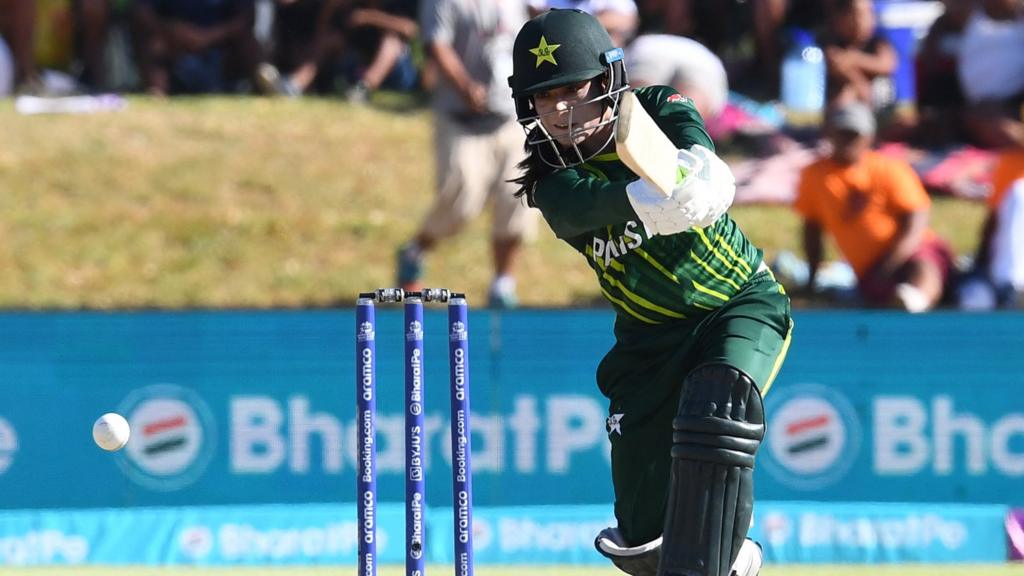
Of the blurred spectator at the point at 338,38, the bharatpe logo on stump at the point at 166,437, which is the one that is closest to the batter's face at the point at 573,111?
the bharatpe logo on stump at the point at 166,437

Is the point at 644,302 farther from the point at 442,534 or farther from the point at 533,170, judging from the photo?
the point at 442,534

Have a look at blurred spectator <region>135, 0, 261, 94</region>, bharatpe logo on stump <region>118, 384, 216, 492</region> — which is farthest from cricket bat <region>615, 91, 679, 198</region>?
blurred spectator <region>135, 0, 261, 94</region>

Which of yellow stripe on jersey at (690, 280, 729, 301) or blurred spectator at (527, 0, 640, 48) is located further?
blurred spectator at (527, 0, 640, 48)

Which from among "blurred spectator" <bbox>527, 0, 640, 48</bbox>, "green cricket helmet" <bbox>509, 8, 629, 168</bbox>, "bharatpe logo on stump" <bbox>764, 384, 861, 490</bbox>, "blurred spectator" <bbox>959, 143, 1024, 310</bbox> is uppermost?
"green cricket helmet" <bbox>509, 8, 629, 168</bbox>

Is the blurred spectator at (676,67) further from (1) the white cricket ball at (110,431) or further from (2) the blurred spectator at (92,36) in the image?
(2) the blurred spectator at (92,36)

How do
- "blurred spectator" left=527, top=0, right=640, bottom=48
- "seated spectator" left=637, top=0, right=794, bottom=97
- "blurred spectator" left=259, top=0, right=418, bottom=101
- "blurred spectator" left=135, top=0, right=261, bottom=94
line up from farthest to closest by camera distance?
"blurred spectator" left=259, top=0, right=418, bottom=101
"blurred spectator" left=135, top=0, right=261, bottom=94
"seated spectator" left=637, top=0, right=794, bottom=97
"blurred spectator" left=527, top=0, right=640, bottom=48

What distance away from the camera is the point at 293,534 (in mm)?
6918

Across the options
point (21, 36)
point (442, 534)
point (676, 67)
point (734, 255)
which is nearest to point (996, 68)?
point (676, 67)

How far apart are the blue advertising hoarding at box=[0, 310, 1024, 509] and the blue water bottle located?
529 cm

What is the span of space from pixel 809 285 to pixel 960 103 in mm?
1906

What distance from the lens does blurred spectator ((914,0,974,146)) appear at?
10484 mm

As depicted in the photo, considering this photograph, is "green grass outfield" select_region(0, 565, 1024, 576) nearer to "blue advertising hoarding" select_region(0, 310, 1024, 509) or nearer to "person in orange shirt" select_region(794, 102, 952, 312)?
"blue advertising hoarding" select_region(0, 310, 1024, 509)

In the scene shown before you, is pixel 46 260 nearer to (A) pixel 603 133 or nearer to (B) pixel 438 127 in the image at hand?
(B) pixel 438 127

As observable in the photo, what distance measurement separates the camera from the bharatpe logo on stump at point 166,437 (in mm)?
6965
